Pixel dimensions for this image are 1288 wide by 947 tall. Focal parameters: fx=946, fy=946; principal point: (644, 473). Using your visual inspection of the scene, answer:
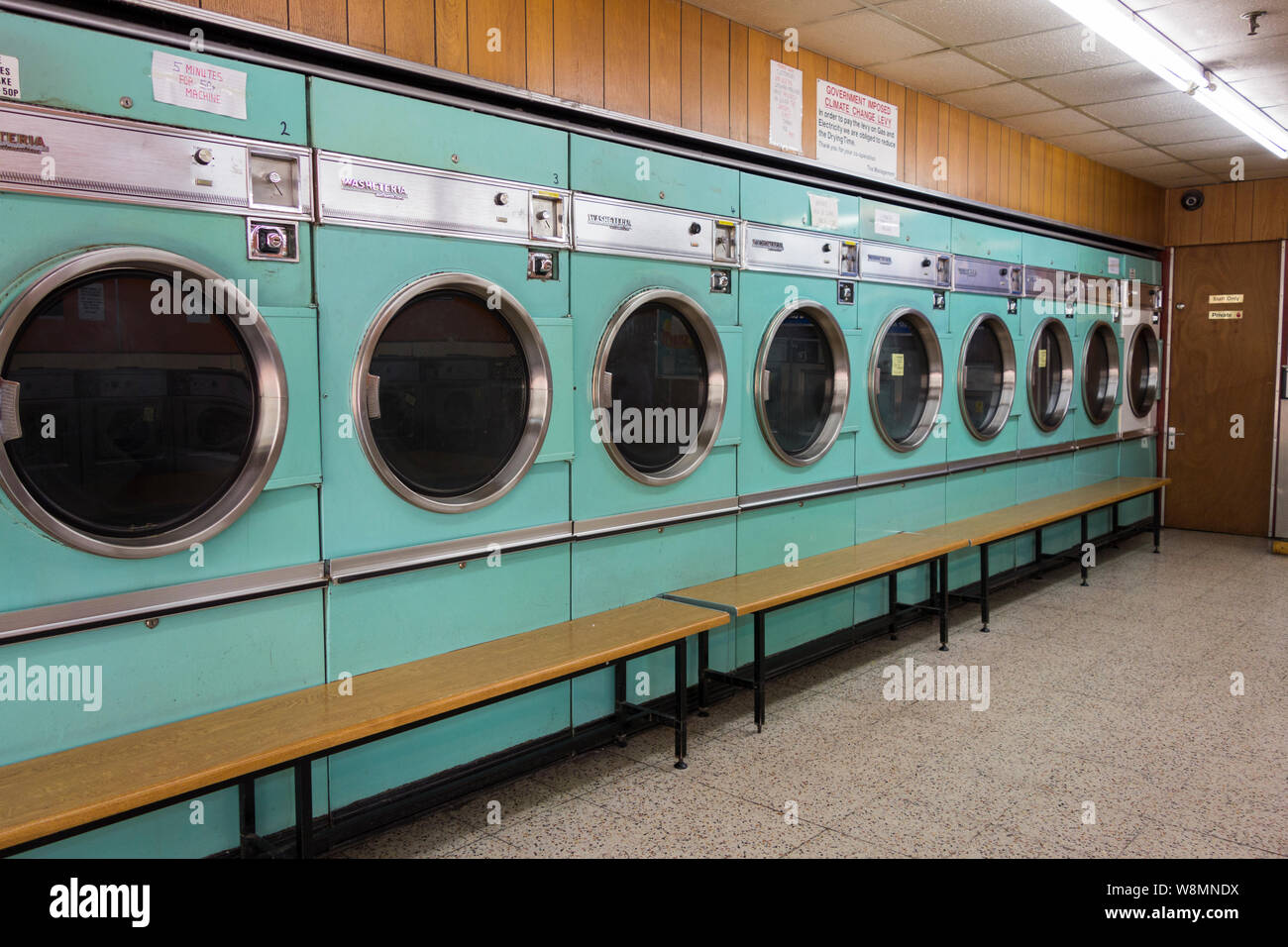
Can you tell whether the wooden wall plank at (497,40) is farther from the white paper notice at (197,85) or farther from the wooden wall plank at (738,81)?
the wooden wall plank at (738,81)

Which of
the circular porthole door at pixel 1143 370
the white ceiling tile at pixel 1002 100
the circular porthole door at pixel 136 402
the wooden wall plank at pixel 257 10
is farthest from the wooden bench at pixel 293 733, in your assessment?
the circular porthole door at pixel 1143 370

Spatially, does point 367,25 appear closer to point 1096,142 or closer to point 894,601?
point 894,601

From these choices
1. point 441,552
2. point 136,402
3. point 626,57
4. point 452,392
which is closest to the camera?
point 136,402

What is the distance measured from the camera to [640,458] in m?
4.28

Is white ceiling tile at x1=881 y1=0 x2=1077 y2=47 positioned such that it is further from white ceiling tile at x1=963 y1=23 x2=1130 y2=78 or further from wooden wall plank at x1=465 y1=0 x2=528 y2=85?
wooden wall plank at x1=465 y1=0 x2=528 y2=85

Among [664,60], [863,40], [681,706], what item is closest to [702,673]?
[681,706]

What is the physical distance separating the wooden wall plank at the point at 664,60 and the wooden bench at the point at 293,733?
2212mm

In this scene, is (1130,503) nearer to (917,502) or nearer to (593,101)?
(917,502)

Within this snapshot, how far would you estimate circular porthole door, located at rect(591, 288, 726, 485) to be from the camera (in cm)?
399

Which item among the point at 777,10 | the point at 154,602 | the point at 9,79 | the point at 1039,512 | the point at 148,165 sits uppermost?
the point at 777,10

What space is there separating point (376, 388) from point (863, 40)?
324 centimetres

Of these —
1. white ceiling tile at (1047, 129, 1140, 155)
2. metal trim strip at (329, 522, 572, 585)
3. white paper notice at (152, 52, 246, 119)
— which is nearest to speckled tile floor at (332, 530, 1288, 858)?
metal trim strip at (329, 522, 572, 585)

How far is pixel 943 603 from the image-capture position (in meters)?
5.38

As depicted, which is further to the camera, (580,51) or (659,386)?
(659,386)
